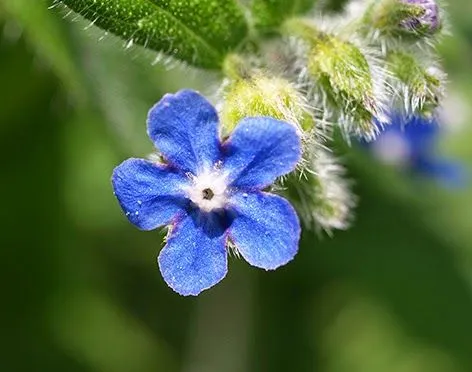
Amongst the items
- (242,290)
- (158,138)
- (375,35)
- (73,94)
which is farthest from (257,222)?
(242,290)

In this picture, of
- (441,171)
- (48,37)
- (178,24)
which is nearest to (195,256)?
(178,24)

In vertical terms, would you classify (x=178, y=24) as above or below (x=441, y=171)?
above

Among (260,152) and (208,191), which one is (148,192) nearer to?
(208,191)

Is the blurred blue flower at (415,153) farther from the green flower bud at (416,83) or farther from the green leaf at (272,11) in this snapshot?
the green flower bud at (416,83)

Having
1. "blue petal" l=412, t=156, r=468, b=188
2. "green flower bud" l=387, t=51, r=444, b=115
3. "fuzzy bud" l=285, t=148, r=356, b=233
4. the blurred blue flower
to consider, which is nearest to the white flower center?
"fuzzy bud" l=285, t=148, r=356, b=233

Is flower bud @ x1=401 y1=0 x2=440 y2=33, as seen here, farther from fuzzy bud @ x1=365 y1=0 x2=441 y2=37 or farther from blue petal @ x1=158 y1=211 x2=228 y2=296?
blue petal @ x1=158 y1=211 x2=228 y2=296

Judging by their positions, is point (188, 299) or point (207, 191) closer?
point (207, 191)
